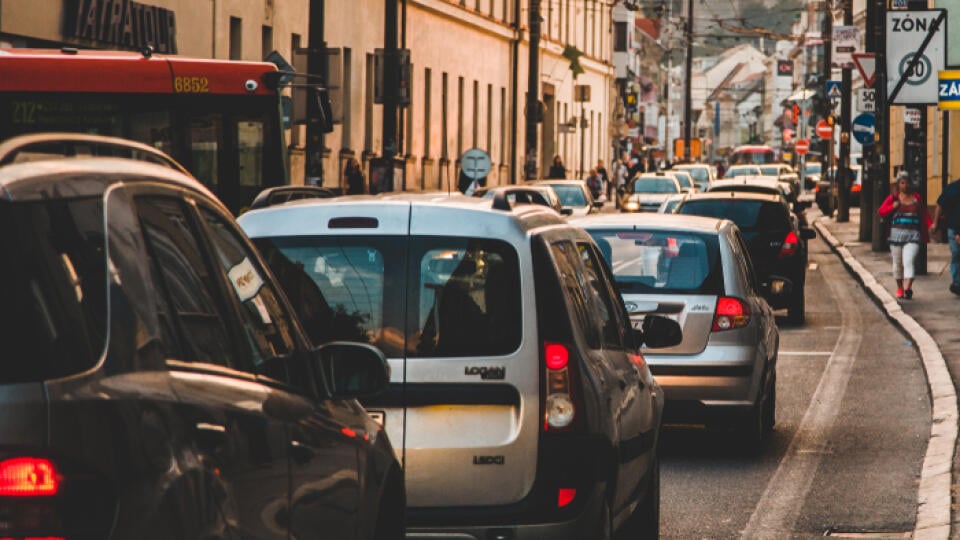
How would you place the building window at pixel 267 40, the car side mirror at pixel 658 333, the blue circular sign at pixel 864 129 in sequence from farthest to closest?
the blue circular sign at pixel 864 129
the building window at pixel 267 40
the car side mirror at pixel 658 333

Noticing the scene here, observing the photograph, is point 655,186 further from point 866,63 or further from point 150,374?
point 150,374

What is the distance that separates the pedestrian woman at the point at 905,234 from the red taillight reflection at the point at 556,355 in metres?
20.0

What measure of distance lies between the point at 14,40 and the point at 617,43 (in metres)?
108

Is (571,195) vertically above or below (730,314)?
above

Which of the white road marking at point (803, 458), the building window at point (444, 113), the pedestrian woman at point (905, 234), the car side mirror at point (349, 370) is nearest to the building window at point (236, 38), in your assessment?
the pedestrian woman at point (905, 234)

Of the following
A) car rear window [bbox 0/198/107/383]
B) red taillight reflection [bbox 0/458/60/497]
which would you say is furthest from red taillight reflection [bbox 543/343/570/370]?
red taillight reflection [bbox 0/458/60/497]

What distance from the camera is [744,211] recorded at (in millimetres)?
24062

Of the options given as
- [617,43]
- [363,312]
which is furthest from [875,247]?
[617,43]

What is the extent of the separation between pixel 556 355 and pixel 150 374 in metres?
3.38

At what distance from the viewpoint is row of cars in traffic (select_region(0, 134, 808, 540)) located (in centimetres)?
344

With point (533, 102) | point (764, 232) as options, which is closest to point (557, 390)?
point (764, 232)

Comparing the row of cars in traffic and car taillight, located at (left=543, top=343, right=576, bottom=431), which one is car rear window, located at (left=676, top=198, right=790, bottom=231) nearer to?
the row of cars in traffic

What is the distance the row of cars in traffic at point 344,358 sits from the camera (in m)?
3.44

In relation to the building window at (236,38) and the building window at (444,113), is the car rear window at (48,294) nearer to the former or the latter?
the building window at (236,38)
